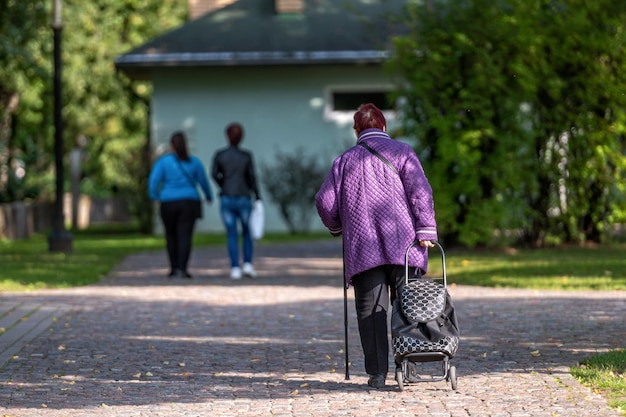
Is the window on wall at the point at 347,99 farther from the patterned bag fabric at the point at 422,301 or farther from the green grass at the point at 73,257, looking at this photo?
the patterned bag fabric at the point at 422,301

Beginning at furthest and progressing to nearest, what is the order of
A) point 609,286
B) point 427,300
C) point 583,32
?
point 583,32, point 609,286, point 427,300

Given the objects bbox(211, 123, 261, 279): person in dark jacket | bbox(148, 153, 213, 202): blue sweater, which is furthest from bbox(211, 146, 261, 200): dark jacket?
bbox(148, 153, 213, 202): blue sweater

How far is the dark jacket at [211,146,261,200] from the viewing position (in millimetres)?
15734

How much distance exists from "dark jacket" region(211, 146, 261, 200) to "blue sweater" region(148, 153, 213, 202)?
0.39 metres

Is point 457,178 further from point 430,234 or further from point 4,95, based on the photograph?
point 4,95

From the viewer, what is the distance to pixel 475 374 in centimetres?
825

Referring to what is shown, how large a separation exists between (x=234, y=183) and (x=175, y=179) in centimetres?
88

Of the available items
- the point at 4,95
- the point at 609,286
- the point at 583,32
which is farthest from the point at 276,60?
the point at 609,286

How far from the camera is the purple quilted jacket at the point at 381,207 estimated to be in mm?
7805

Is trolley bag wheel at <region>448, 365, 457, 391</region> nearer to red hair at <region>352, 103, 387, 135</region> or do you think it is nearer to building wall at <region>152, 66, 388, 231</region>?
red hair at <region>352, 103, 387, 135</region>

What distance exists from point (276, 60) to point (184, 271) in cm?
1221

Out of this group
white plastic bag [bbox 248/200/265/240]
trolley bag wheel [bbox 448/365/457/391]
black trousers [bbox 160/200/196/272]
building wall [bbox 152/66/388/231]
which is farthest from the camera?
building wall [bbox 152/66/388/231]

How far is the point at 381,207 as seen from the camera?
310 inches

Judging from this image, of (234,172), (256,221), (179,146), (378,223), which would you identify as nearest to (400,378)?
(378,223)
